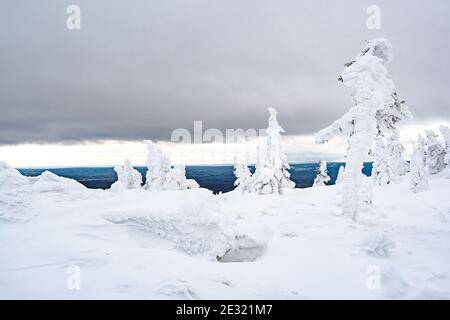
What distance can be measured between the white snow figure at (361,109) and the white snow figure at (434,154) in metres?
40.2

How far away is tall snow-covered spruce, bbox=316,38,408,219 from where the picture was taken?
16266mm

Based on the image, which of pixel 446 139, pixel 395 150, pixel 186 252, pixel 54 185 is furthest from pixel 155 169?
pixel 446 139

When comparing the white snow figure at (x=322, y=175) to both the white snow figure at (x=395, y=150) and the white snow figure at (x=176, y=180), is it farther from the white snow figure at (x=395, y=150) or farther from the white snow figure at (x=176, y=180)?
the white snow figure at (x=176, y=180)

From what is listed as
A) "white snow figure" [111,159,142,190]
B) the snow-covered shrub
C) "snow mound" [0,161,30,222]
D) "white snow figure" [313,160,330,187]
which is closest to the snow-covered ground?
"snow mound" [0,161,30,222]

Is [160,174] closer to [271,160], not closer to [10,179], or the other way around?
[271,160]

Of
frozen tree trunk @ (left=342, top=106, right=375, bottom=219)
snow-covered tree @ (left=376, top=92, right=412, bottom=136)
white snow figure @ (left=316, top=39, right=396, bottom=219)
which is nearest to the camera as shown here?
white snow figure @ (left=316, top=39, right=396, bottom=219)

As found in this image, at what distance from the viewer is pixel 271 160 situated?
123 feet

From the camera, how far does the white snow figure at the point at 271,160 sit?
36.5m

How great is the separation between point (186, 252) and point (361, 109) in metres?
12.9

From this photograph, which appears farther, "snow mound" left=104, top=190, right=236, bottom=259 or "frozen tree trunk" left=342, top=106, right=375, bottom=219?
"frozen tree trunk" left=342, top=106, right=375, bottom=219

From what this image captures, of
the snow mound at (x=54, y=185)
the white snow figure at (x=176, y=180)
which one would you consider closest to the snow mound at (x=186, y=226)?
the snow mound at (x=54, y=185)

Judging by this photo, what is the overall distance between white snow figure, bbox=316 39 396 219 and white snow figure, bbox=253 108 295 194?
19054 mm

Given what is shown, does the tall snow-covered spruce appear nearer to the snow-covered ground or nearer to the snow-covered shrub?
the snow-covered ground
